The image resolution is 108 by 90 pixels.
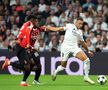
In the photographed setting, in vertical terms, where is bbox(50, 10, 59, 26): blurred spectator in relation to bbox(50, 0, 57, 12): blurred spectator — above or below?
below

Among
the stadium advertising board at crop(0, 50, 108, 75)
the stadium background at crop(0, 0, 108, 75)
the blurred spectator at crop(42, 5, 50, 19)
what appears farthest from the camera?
the blurred spectator at crop(42, 5, 50, 19)

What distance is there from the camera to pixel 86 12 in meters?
25.3

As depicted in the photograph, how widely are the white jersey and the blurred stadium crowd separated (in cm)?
574

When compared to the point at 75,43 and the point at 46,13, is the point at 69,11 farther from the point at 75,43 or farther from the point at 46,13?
the point at 75,43

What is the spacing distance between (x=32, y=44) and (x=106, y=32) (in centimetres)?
764

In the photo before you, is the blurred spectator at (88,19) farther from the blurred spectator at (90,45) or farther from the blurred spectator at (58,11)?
the blurred spectator at (90,45)

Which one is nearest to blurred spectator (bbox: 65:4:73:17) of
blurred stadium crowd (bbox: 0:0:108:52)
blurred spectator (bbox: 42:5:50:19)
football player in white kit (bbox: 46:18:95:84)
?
blurred stadium crowd (bbox: 0:0:108:52)

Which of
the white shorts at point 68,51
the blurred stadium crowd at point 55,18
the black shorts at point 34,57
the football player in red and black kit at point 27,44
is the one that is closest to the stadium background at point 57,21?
the blurred stadium crowd at point 55,18

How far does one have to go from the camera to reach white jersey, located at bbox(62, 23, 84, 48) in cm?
1752

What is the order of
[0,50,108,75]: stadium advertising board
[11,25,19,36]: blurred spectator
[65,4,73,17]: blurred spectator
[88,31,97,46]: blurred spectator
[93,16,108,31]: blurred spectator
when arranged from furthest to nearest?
[65,4,73,17]: blurred spectator < [11,25,19,36]: blurred spectator < [93,16,108,31]: blurred spectator < [88,31,97,46]: blurred spectator < [0,50,108,75]: stadium advertising board

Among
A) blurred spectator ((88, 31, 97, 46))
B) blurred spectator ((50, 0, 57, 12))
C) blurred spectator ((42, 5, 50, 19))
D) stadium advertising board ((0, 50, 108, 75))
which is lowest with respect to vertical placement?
stadium advertising board ((0, 50, 108, 75))

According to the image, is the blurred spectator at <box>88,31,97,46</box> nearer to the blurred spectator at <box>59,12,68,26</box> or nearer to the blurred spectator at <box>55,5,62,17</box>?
the blurred spectator at <box>59,12,68,26</box>

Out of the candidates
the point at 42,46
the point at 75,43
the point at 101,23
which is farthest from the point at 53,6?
the point at 75,43

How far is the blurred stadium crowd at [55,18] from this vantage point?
78.6ft
